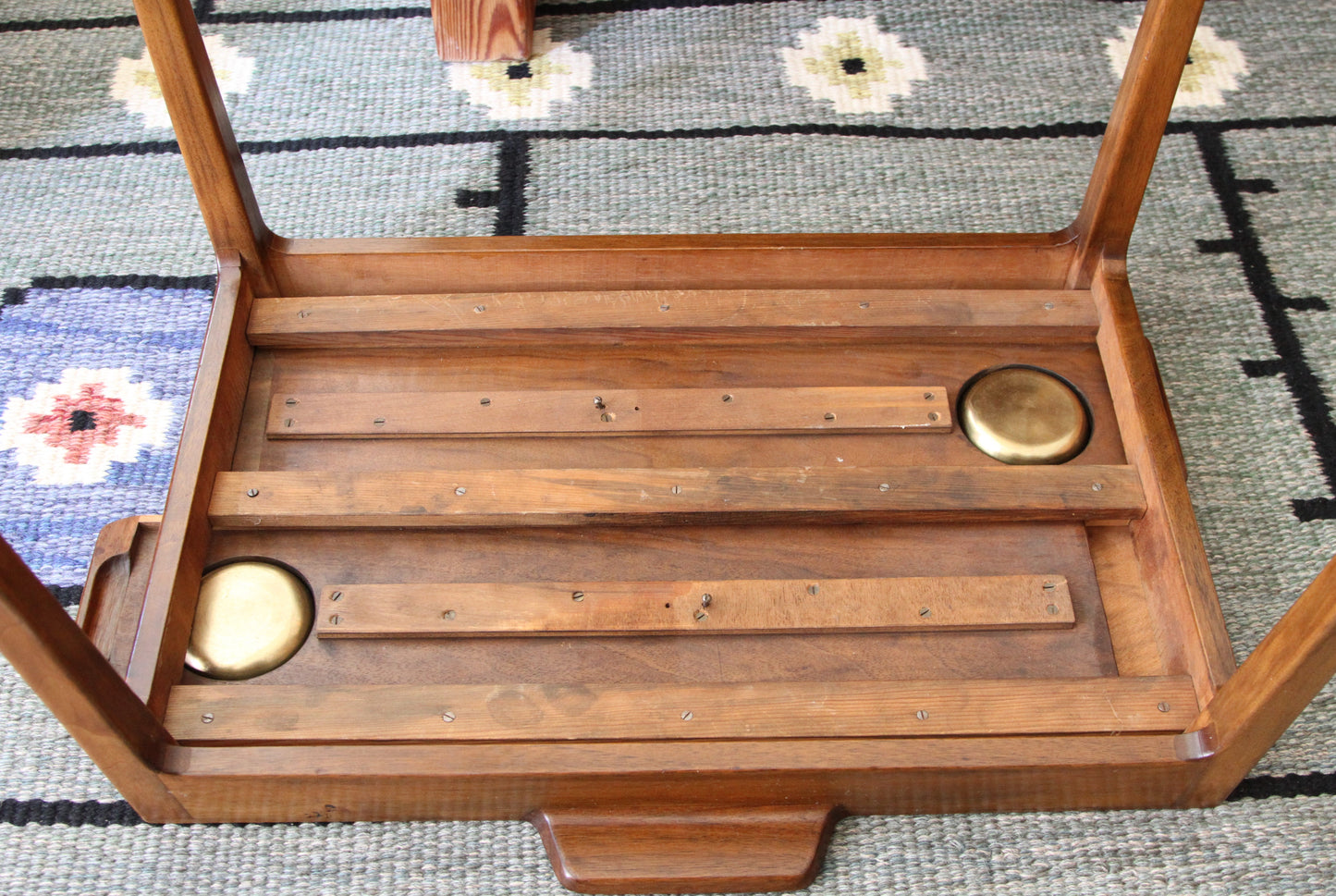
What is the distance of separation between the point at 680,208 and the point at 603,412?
0.36 metres

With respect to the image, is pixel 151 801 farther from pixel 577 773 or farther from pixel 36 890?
pixel 577 773

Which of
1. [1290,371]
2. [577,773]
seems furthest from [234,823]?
[1290,371]

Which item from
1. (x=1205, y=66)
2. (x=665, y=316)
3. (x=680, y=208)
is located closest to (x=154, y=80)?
(x=680, y=208)

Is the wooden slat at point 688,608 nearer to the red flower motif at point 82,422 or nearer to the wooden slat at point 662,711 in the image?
the wooden slat at point 662,711

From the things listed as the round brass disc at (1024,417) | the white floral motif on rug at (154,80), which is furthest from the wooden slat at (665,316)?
the white floral motif on rug at (154,80)

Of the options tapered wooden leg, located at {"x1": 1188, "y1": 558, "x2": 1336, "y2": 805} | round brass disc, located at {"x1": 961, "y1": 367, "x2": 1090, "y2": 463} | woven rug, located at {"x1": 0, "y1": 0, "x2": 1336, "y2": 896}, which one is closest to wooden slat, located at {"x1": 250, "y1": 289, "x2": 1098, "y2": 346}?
round brass disc, located at {"x1": 961, "y1": 367, "x2": 1090, "y2": 463}

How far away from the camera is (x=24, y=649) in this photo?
2.02ft

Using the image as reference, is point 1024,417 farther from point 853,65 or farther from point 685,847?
point 853,65

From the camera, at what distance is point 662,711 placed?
749 millimetres

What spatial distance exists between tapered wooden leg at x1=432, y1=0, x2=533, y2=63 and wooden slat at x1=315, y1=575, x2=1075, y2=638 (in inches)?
27.8

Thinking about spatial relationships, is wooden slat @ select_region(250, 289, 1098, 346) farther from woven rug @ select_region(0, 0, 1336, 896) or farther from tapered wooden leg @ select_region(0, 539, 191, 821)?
tapered wooden leg @ select_region(0, 539, 191, 821)

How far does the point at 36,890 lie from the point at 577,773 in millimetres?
367

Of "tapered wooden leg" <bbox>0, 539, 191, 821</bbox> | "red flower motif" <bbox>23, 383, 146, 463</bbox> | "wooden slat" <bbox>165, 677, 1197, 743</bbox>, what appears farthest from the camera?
"red flower motif" <bbox>23, 383, 146, 463</bbox>

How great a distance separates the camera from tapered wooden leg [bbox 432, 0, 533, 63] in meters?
1.29
